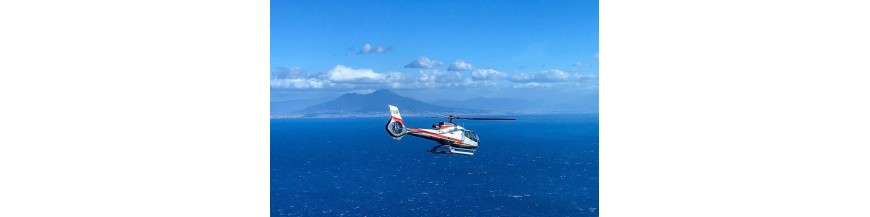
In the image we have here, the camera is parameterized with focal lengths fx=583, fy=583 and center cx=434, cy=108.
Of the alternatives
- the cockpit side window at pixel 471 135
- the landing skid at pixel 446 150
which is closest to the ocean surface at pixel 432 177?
the cockpit side window at pixel 471 135

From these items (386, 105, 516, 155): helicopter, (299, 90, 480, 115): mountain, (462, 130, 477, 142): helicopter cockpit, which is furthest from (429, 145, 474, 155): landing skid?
(299, 90, 480, 115): mountain

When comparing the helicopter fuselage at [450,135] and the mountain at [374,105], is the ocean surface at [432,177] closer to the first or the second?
the mountain at [374,105]

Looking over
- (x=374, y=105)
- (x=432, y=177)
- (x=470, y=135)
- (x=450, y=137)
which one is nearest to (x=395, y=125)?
(x=450, y=137)

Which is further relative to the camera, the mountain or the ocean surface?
the ocean surface

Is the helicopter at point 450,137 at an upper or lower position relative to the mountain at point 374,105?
lower

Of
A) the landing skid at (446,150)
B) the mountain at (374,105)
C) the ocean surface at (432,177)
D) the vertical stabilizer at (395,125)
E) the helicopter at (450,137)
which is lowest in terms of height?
the ocean surface at (432,177)

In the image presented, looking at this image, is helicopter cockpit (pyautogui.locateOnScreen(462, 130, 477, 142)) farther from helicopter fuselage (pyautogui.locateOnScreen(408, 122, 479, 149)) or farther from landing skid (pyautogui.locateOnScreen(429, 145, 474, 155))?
landing skid (pyautogui.locateOnScreen(429, 145, 474, 155))

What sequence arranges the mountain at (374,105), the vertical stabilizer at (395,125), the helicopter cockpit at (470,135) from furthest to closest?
the mountain at (374,105)
the helicopter cockpit at (470,135)
the vertical stabilizer at (395,125)
